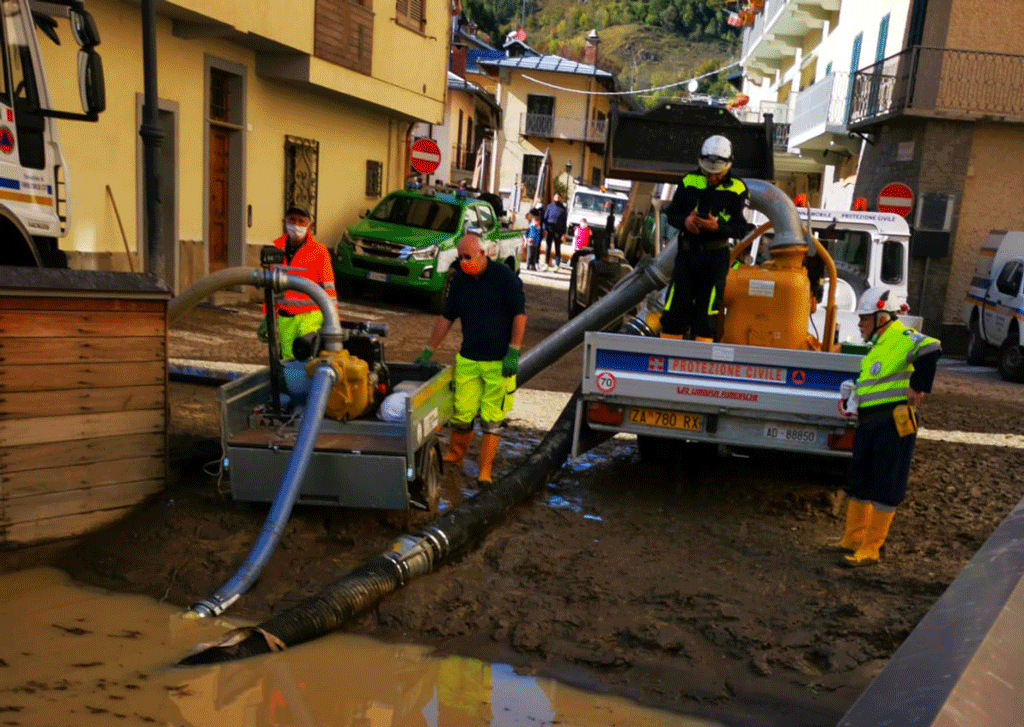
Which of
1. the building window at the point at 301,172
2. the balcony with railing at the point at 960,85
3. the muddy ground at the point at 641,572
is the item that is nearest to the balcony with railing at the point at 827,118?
the balcony with railing at the point at 960,85

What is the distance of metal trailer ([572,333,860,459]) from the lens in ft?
24.0

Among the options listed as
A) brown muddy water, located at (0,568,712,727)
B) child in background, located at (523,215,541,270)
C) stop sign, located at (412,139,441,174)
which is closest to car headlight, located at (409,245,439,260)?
stop sign, located at (412,139,441,174)

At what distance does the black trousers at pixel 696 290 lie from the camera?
8.09m

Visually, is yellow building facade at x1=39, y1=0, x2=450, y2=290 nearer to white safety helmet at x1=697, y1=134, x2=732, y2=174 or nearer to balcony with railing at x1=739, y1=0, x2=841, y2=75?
white safety helmet at x1=697, y1=134, x2=732, y2=174

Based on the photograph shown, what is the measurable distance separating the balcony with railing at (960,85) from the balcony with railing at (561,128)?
38246 millimetres

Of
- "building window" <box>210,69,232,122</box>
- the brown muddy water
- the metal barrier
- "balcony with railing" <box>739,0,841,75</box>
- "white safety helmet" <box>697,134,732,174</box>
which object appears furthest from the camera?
"balcony with railing" <box>739,0,841,75</box>

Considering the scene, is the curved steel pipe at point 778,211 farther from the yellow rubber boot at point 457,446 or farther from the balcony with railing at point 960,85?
the balcony with railing at point 960,85

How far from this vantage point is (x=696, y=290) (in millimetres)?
8211

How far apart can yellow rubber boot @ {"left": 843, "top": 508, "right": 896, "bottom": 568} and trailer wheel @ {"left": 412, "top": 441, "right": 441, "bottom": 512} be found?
2.66m

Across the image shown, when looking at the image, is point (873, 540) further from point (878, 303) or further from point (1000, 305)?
point (1000, 305)

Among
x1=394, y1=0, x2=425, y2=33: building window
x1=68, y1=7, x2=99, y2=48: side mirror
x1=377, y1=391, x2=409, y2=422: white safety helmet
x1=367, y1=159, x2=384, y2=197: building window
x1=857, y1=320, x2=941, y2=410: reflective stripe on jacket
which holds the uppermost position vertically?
x1=394, y1=0, x2=425, y2=33: building window

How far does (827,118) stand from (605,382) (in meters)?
22.2

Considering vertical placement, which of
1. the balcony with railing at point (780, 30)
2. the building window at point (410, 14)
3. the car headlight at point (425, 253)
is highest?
the balcony with railing at point (780, 30)

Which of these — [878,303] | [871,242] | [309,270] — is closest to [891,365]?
[878,303]
